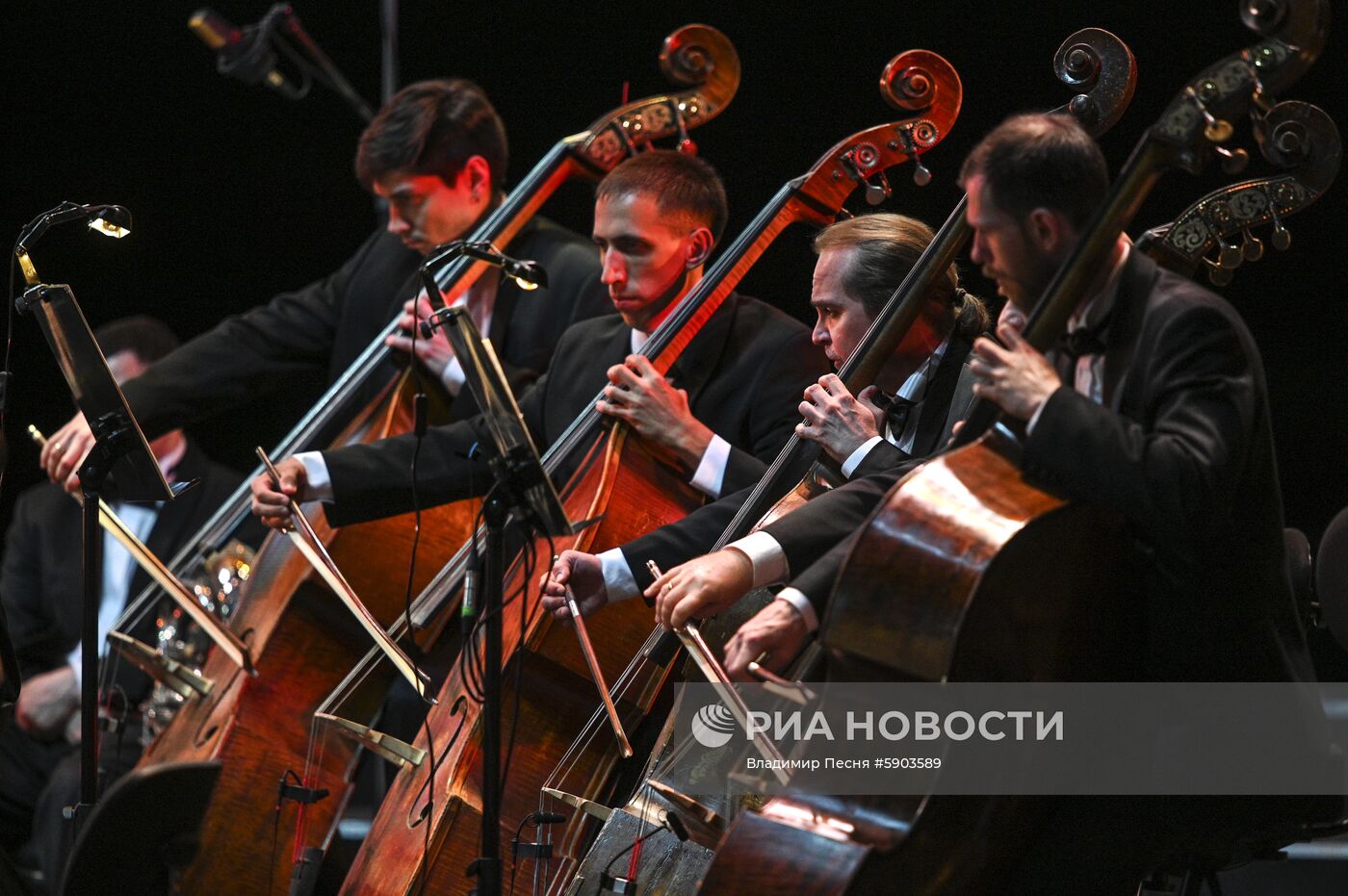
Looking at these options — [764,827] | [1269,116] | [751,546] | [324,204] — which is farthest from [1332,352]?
[324,204]

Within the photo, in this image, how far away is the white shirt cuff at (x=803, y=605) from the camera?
230cm

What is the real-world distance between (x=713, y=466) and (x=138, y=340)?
2573mm

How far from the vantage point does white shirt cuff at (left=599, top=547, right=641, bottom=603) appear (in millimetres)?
2877

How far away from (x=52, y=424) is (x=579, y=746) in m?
3.42

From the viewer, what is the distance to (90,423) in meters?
2.91

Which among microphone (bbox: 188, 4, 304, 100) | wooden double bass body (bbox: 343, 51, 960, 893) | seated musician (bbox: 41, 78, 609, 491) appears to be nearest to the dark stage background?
microphone (bbox: 188, 4, 304, 100)

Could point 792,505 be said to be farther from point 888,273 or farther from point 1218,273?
point 1218,273

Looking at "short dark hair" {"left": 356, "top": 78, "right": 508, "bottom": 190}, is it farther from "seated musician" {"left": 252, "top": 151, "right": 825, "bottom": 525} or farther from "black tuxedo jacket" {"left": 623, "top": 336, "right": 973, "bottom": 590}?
"black tuxedo jacket" {"left": 623, "top": 336, "right": 973, "bottom": 590}

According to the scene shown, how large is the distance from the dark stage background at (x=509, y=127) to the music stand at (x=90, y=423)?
1.87 meters

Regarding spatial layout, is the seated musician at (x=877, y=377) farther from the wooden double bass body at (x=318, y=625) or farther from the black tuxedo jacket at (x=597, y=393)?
the wooden double bass body at (x=318, y=625)

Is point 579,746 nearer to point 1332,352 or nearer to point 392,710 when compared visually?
point 392,710

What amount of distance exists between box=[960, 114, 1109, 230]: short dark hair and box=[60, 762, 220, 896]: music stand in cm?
139

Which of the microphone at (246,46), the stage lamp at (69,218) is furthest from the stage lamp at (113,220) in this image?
the microphone at (246,46)

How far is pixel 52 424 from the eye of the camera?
18.2 ft
